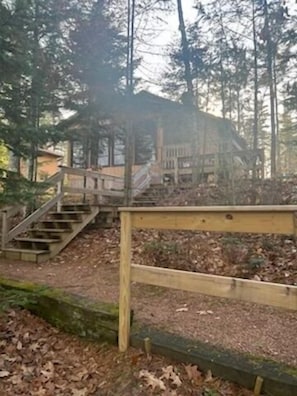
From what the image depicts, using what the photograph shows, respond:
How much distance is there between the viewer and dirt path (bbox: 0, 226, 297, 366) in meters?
3.17

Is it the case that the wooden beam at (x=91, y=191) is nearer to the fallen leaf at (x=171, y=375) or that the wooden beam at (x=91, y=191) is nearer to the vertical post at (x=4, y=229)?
the vertical post at (x=4, y=229)

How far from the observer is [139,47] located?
11.7m

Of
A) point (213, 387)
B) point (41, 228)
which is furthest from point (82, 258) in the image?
point (213, 387)

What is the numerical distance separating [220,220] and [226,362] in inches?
43.4

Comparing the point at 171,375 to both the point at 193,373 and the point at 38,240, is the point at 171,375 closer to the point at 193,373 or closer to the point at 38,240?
the point at 193,373

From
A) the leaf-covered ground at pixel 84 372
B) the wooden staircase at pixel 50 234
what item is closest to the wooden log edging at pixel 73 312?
the leaf-covered ground at pixel 84 372

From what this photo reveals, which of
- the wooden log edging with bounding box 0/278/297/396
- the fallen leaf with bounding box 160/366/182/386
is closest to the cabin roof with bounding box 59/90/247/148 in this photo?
the wooden log edging with bounding box 0/278/297/396

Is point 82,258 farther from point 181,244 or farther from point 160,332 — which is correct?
point 160,332

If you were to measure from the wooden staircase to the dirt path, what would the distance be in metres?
0.48

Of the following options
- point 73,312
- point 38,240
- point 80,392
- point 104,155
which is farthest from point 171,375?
point 104,155

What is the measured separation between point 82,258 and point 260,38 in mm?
9787

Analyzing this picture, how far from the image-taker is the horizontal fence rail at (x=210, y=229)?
8.29 ft

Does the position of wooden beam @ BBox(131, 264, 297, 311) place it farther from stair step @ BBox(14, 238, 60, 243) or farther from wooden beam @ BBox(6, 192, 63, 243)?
wooden beam @ BBox(6, 192, 63, 243)

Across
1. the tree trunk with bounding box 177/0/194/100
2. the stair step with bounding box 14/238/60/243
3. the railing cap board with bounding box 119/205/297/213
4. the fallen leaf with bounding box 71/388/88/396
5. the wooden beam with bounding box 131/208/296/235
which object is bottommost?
the fallen leaf with bounding box 71/388/88/396
